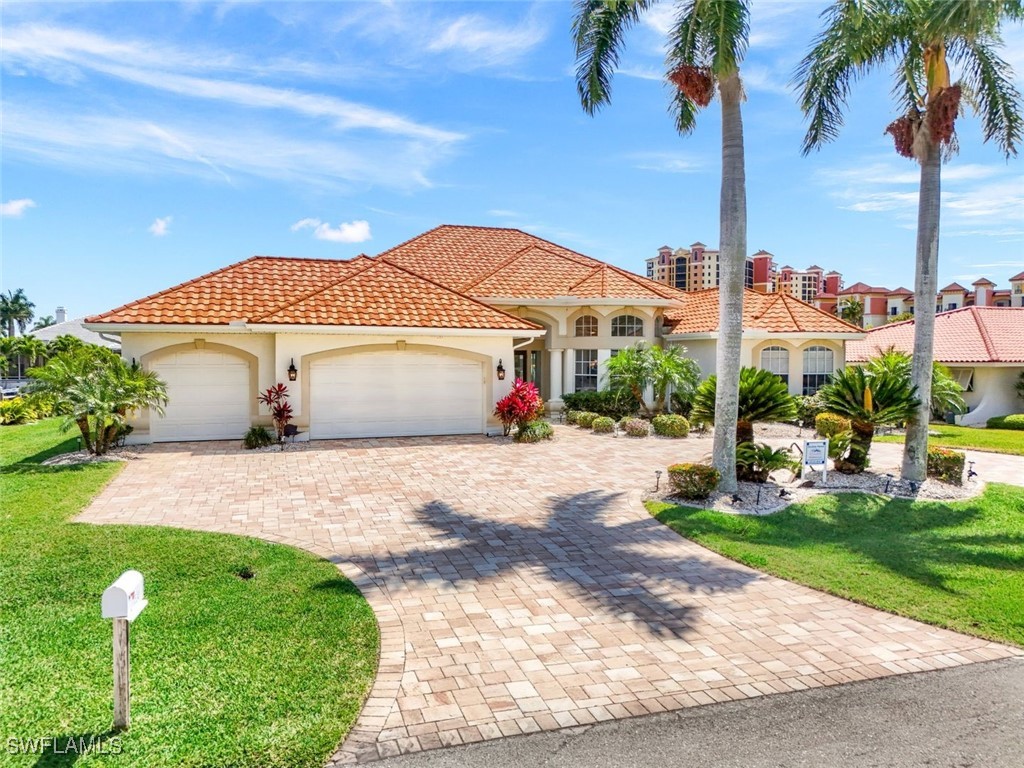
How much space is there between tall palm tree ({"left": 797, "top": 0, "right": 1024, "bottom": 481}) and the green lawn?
2501 mm

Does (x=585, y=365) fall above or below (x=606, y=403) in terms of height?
above

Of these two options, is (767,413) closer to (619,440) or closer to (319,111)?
(619,440)

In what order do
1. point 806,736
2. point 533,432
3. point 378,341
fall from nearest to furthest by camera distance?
point 806,736, point 378,341, point 533,432

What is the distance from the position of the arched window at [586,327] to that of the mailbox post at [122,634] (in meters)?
19.9

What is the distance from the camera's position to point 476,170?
25094 millimetres

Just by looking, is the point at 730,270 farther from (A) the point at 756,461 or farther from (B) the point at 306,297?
(B) the point at 306,297

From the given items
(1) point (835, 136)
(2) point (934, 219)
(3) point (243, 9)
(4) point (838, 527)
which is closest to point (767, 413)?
(4) point (838, 527)

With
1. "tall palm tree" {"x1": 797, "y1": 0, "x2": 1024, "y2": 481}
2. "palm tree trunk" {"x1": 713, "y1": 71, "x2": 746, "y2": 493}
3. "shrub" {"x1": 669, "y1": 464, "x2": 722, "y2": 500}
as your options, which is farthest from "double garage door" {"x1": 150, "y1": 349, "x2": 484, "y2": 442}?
"tall palm tree" {"x1": 797, "y1": 0, "x2": 1024, "y2": 481}

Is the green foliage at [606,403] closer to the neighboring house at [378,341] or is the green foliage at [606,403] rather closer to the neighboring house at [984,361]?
the neighboring house at [378,341]

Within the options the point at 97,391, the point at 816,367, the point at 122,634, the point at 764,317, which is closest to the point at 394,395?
the point at 97,391

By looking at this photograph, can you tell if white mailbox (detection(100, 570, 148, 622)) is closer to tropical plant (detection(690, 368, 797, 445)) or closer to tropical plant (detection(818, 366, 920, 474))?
tropical plant (detection(690, 368, 797, 445))

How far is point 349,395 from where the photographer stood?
1805cm

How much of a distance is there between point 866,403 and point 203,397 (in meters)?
16.1

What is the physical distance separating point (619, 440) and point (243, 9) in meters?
13.6
